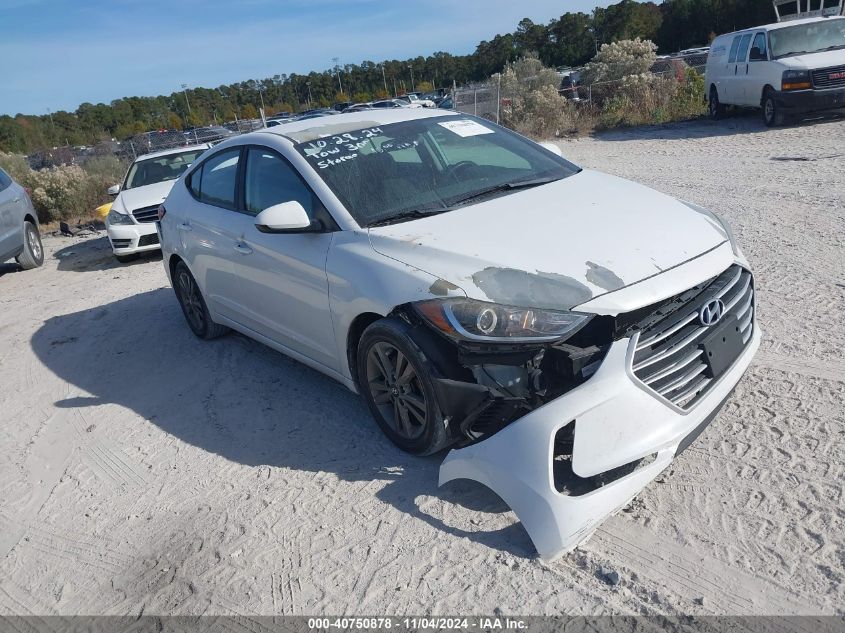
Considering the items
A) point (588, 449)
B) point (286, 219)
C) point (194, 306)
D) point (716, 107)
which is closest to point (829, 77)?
point (716, 107)

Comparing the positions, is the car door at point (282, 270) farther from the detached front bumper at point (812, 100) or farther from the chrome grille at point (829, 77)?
the chrome grille at point (829, 77)

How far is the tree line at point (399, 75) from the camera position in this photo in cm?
6644

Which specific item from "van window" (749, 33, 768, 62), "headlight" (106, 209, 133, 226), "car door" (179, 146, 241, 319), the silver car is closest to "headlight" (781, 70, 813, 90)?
"van window" (749, 33, 768, 62)

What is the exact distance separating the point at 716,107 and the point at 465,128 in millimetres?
14481

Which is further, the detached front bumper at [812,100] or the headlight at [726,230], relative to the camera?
the detached front bumper at [812,100]

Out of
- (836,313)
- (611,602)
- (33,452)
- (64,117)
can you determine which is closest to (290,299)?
(33,452)

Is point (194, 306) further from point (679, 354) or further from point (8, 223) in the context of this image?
point (8, 223)

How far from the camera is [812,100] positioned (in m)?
13.8

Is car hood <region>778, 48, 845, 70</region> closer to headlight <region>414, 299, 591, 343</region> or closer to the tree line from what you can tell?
headlight <region>414, 299, 591, 343</region>

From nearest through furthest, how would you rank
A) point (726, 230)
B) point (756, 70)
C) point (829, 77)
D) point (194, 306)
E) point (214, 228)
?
point (726, 230)
point (214, 228)
point (194, 306)
point (829, 77)
point (756, 70)

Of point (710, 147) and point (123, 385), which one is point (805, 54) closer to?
point (710, 147)

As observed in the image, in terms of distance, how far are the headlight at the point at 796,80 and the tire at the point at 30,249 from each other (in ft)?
46.0

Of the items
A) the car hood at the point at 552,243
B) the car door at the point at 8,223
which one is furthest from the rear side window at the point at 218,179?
the car door at the point at 8,223

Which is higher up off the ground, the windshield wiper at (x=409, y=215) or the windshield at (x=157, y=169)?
the windshield wiper at (x=409, y=215)
